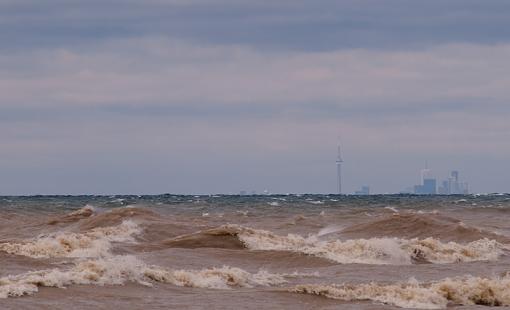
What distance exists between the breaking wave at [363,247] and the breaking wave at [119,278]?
219 inches

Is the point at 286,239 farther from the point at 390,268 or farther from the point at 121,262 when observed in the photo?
the point at 121,262

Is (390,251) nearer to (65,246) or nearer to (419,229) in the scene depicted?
(65,246)

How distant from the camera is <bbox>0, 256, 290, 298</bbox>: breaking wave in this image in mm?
14234

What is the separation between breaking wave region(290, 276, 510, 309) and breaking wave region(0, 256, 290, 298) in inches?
66.8

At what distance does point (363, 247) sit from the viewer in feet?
77.6

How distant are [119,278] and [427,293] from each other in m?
4.65

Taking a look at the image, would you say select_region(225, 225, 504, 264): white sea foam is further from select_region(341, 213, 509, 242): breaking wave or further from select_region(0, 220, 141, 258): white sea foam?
select_region(0, 220, 141, 258): white sea foam

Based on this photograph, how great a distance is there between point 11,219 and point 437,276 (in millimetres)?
30412

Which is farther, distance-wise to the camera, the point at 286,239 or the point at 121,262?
the point at 286,239

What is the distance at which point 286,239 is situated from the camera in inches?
1113

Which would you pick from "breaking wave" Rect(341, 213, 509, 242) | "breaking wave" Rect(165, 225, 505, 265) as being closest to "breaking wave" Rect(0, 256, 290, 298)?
"breaking wave" Rect(165, 225, 505, 265)

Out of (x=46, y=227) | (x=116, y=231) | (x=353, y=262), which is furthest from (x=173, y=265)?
(x=46, y=227)

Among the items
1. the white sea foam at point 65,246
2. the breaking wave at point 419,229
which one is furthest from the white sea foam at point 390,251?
the white sea foam at point 65,246

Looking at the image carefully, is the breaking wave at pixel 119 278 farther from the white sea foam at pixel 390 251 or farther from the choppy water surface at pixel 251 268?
the white sea foam at pixel 390 251
